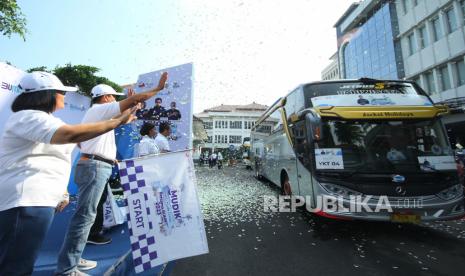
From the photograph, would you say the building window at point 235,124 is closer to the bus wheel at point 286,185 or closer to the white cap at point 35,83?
the bus wheel at point 286,185

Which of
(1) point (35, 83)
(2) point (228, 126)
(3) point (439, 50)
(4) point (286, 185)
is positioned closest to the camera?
(1) point (35, 83)

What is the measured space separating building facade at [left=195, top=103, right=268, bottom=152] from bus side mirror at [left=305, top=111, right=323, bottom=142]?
5745 centimetres

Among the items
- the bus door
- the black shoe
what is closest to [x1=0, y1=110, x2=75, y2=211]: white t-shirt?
the black shoe

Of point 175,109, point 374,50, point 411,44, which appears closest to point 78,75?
point 175,109

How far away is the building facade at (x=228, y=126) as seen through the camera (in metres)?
63.8

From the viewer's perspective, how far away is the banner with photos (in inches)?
104

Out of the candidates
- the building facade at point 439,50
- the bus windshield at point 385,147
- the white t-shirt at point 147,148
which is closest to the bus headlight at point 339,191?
the bus windshield at point 385,147

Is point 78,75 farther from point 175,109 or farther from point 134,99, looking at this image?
point 134,99

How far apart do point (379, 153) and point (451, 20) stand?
20793 mm

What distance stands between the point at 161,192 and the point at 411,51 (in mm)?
27011

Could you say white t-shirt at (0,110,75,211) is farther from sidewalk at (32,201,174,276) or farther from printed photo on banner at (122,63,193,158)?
printed photo on banner at (122,63,193,158)

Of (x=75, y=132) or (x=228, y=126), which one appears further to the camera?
(x=228, y=126)

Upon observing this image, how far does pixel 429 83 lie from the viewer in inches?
822

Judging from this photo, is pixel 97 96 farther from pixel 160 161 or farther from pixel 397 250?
pixel 397 250
